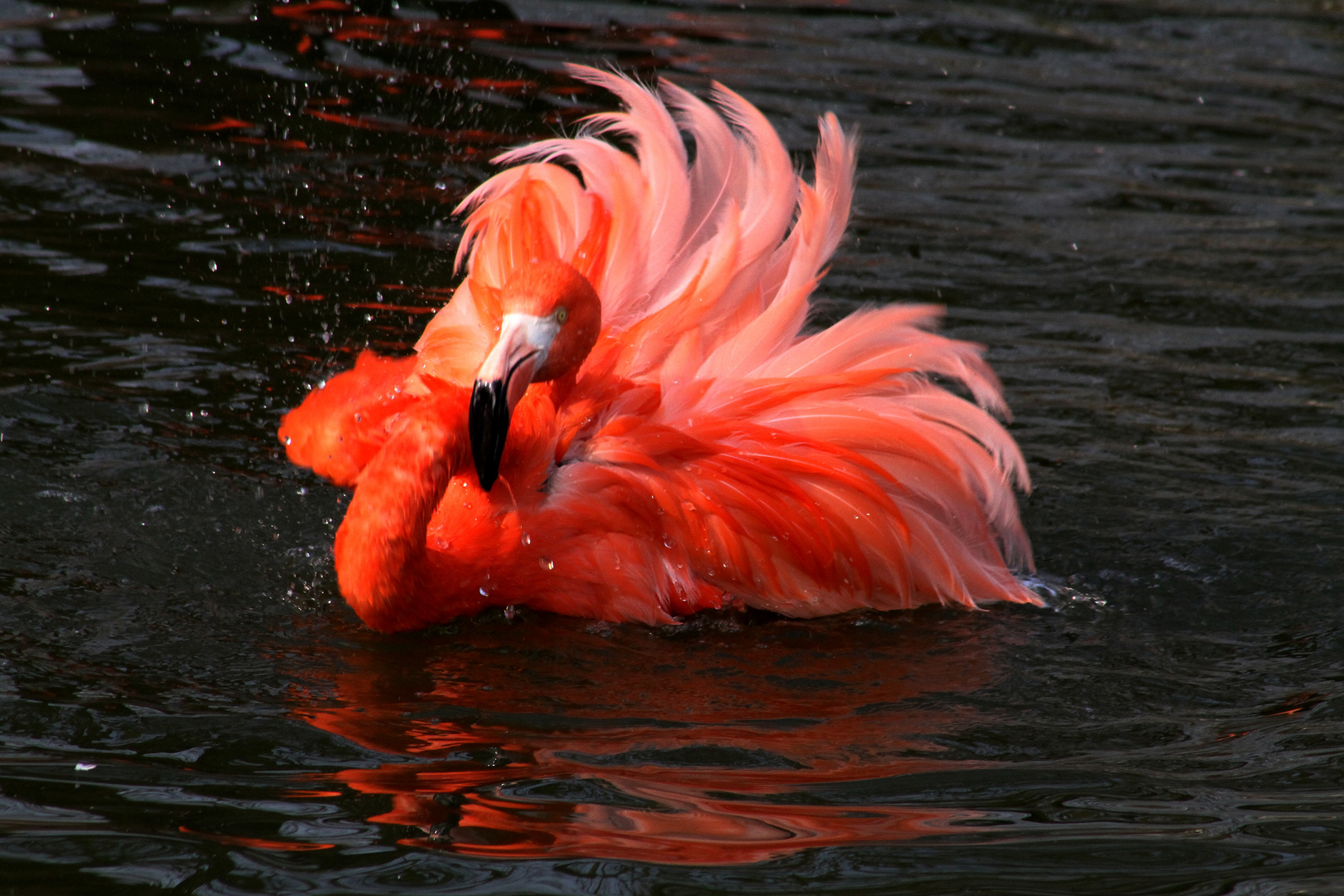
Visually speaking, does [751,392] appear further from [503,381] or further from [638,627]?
[503,381]

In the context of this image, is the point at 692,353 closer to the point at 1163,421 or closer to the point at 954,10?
the point at 1163,421

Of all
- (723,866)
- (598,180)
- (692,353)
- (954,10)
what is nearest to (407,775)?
(723,866)

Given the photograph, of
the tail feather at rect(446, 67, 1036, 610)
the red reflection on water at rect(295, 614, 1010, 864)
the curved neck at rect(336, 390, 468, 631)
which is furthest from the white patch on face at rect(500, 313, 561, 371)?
the red reflection on water at rect(295, 614, 1010, 864)

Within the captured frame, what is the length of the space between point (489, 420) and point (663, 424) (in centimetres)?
77

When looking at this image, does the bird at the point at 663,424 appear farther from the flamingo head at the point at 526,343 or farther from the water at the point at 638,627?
the water at the point at 638,627

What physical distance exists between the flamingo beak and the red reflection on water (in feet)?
2.09

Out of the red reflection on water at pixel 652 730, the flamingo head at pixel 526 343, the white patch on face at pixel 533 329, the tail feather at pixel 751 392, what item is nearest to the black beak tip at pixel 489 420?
the flamingo head at pixel 526 343

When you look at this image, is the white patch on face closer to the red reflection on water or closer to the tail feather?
the tail feather

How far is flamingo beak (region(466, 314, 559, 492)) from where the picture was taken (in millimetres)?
4176

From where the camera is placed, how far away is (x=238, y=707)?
396 centimetres

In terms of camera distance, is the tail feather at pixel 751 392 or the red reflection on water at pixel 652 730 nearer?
the red reflection on water at pixel 652 730

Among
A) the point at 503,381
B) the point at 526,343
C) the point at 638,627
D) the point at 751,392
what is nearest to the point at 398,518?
the point at 503,381

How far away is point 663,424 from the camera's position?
478 cm

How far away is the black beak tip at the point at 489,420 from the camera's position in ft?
13.7
